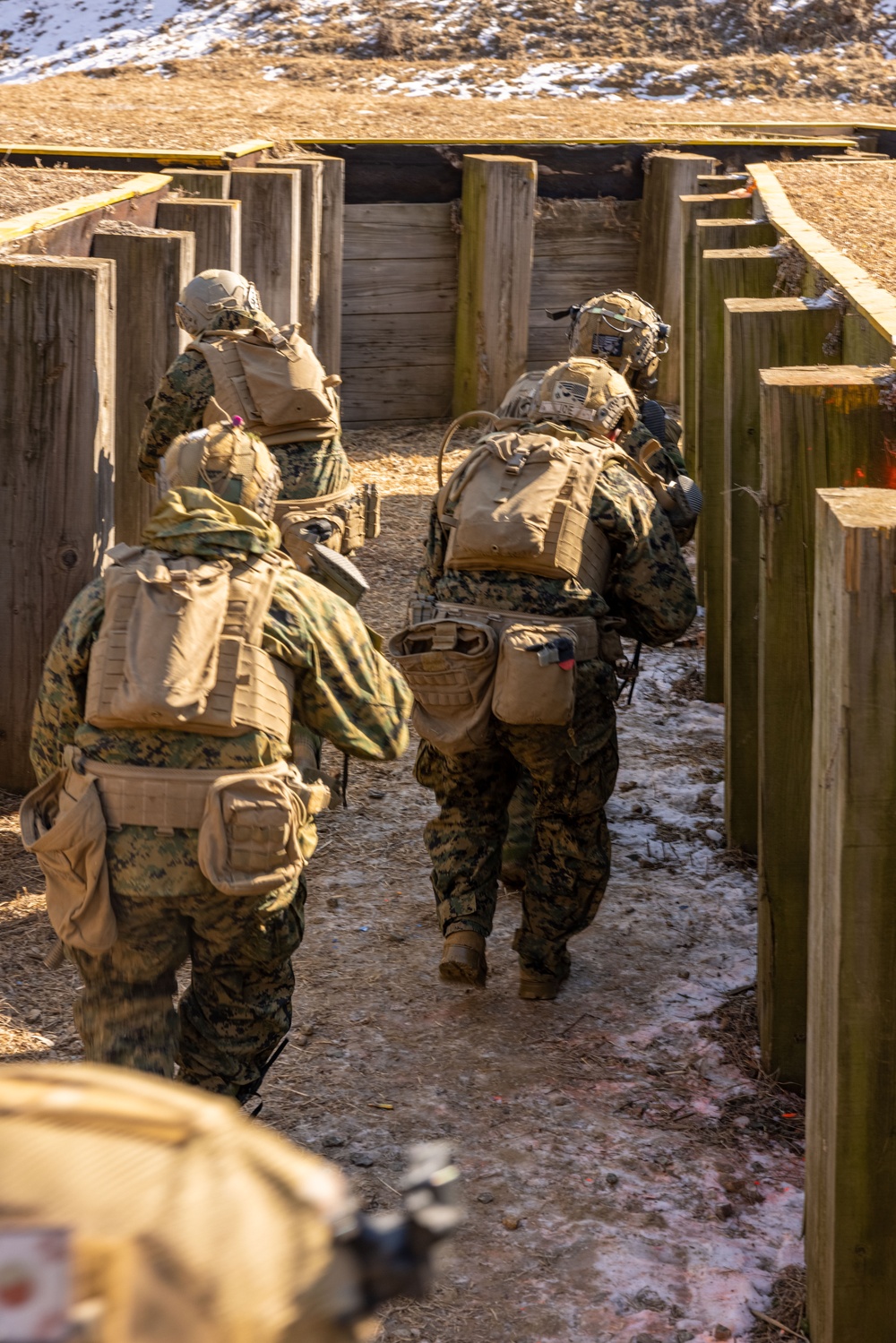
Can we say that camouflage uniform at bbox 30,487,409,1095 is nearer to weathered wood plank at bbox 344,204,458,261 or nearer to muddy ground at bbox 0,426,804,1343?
muddy ground at bbox 0,426,804,1343

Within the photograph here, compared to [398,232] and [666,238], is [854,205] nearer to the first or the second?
[666,238]

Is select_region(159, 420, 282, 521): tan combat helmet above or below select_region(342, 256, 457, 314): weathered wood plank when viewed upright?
below

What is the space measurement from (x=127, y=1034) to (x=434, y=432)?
9029 mm

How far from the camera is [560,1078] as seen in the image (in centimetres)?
434

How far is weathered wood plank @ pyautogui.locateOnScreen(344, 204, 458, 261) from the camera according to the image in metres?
11.6

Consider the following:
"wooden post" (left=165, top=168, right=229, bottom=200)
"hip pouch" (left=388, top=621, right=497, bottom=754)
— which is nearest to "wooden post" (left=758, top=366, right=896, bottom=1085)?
"hip pouch" (left=388, top=621, right=497, bottom=754)

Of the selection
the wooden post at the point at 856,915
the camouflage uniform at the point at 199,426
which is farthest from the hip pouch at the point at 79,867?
the camouflage uniform at the point at 199,426

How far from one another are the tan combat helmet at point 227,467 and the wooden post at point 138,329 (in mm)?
2447

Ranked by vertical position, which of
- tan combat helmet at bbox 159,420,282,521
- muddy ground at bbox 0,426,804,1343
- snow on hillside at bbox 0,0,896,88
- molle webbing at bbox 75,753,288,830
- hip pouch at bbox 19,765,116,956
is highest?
snow on hillside at bbox 0,0,896,88

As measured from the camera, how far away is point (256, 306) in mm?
6031

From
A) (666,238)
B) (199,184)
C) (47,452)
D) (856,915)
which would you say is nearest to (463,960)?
(856,915)

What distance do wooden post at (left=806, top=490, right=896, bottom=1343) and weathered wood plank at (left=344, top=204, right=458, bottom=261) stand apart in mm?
9289

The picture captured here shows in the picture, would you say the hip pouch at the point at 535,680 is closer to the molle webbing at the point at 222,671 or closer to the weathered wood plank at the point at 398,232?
the molle webbing at the point at 222,671

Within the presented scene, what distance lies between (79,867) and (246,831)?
1.27 feet
